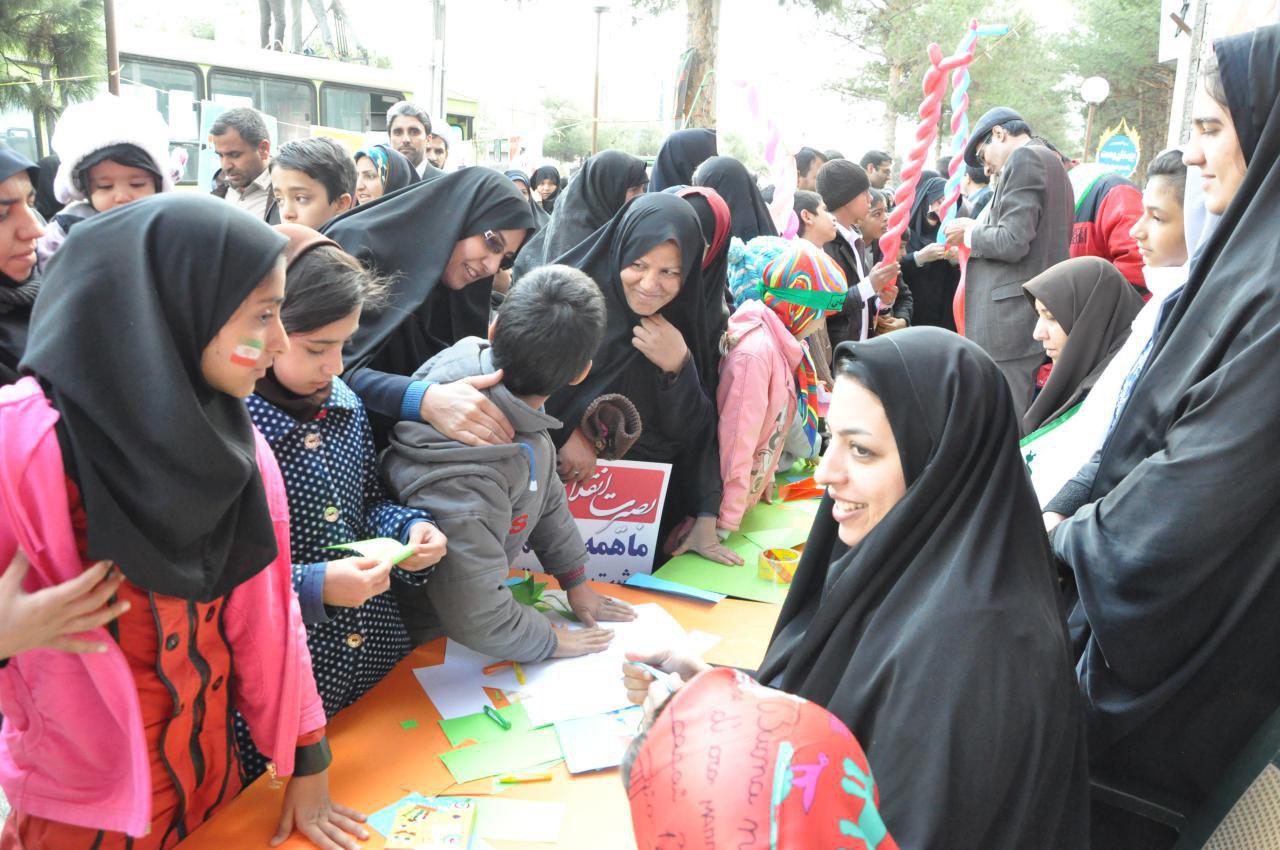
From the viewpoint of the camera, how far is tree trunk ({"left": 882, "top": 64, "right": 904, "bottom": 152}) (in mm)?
21828

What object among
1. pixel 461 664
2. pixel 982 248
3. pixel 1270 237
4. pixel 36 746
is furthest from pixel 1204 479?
pixel 982 248

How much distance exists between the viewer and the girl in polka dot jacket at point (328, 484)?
166 centimetres

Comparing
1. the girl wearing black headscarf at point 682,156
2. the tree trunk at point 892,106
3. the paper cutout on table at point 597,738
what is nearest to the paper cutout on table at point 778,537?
the paper cutout on table at point 597,738

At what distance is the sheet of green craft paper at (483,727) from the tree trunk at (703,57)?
415 inches

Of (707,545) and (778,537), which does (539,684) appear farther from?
(778,537)

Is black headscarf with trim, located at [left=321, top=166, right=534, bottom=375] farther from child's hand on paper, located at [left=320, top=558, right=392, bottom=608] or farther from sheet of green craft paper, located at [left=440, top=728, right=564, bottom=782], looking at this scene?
sheet of green craft paper, located at [left=440, top=728, right=564, bottom=782]

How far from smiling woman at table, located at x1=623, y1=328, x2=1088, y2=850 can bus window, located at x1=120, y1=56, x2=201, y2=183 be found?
9397mm

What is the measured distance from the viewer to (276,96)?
1035 centimetres

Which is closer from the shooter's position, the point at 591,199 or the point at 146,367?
the point at 146,367

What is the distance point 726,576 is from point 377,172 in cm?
282

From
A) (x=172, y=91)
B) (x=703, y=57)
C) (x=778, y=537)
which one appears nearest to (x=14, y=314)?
(x=778, y=537)

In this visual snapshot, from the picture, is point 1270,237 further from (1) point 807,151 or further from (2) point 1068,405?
(1) point 807,151

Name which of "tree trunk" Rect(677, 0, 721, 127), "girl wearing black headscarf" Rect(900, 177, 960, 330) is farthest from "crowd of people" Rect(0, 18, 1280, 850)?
"tree trunk" Rect(677, 0, 721, 127)

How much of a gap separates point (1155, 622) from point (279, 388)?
1.64 metres
